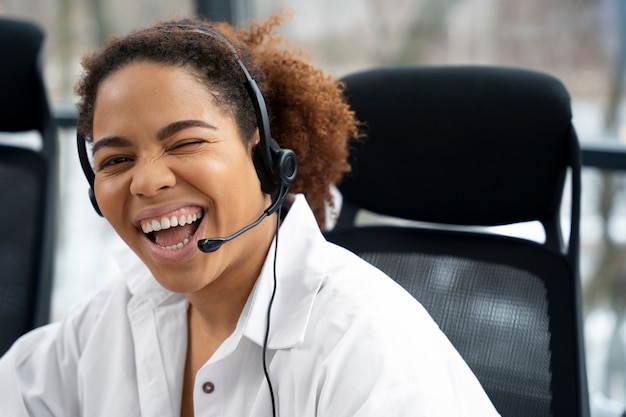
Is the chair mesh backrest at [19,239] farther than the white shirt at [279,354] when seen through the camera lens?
Yes

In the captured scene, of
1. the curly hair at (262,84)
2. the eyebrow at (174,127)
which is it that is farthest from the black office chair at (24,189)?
the eyebrow at (174,127)

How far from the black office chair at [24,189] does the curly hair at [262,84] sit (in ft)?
1.76

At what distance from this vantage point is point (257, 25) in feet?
4.43

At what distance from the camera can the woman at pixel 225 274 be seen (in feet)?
3.30

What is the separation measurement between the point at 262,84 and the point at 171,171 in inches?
10.1

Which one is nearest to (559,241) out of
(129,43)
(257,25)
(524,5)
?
(257,25)

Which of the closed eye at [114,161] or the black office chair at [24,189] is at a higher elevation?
the closed eye at [114,161]

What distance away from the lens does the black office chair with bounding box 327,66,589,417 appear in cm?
123

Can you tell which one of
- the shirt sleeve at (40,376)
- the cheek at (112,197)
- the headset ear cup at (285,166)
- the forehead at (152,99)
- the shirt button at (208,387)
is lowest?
the shirt sleeve at (40,376)

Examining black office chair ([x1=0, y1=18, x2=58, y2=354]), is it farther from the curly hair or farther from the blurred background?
the curly hair

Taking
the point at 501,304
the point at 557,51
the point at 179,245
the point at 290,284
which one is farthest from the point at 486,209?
the point at 557,51

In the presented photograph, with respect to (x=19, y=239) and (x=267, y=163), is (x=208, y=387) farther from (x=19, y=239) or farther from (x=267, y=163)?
(x=19, y=239)

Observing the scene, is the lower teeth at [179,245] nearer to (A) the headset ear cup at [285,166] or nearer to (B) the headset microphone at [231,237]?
(B) the headset microphone at [231,237]

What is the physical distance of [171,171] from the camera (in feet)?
3.43
